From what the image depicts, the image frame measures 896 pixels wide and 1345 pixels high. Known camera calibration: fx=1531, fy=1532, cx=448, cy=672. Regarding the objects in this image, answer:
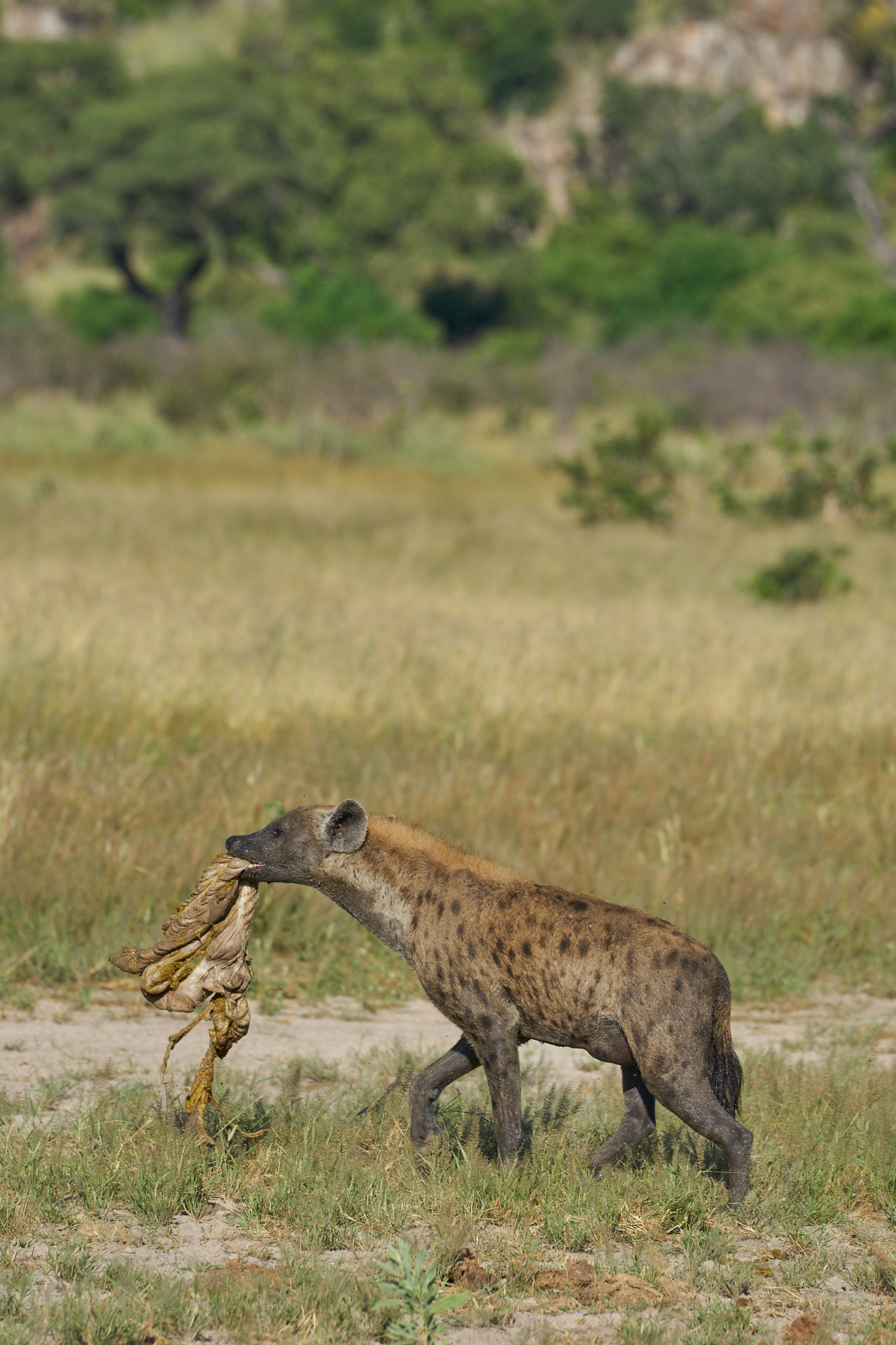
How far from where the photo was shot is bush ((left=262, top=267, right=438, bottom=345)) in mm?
43344

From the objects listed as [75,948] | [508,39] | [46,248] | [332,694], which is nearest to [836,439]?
[332,694]

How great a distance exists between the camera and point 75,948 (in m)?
7.03

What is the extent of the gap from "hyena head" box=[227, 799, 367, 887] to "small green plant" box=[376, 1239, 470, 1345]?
122 cm

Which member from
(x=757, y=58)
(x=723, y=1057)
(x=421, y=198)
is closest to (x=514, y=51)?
(x=757, y=58)

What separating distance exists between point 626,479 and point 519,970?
58.4 ft

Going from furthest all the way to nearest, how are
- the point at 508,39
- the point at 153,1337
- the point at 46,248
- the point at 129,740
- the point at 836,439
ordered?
the point at 508,39, the point at 46,248, the point at 836,439, the point at 129,740, the point at 153,1337

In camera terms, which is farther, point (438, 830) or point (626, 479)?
point (626, 479)

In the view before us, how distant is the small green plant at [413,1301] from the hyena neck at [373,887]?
103cm

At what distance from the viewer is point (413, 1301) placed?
399cm

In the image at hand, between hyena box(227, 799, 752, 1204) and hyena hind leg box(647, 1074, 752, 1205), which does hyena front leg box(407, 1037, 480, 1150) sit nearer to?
hyena box(227, 799, 752, 1204)

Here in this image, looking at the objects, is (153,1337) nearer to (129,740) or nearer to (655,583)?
(129,740)

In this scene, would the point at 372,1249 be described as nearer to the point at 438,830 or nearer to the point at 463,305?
the point at 438,830

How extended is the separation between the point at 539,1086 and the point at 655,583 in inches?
440

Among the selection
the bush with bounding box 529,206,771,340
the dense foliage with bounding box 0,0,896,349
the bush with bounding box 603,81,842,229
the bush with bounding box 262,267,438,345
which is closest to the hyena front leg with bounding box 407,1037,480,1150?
the dense foliage with bounding box 0,0,896,349
